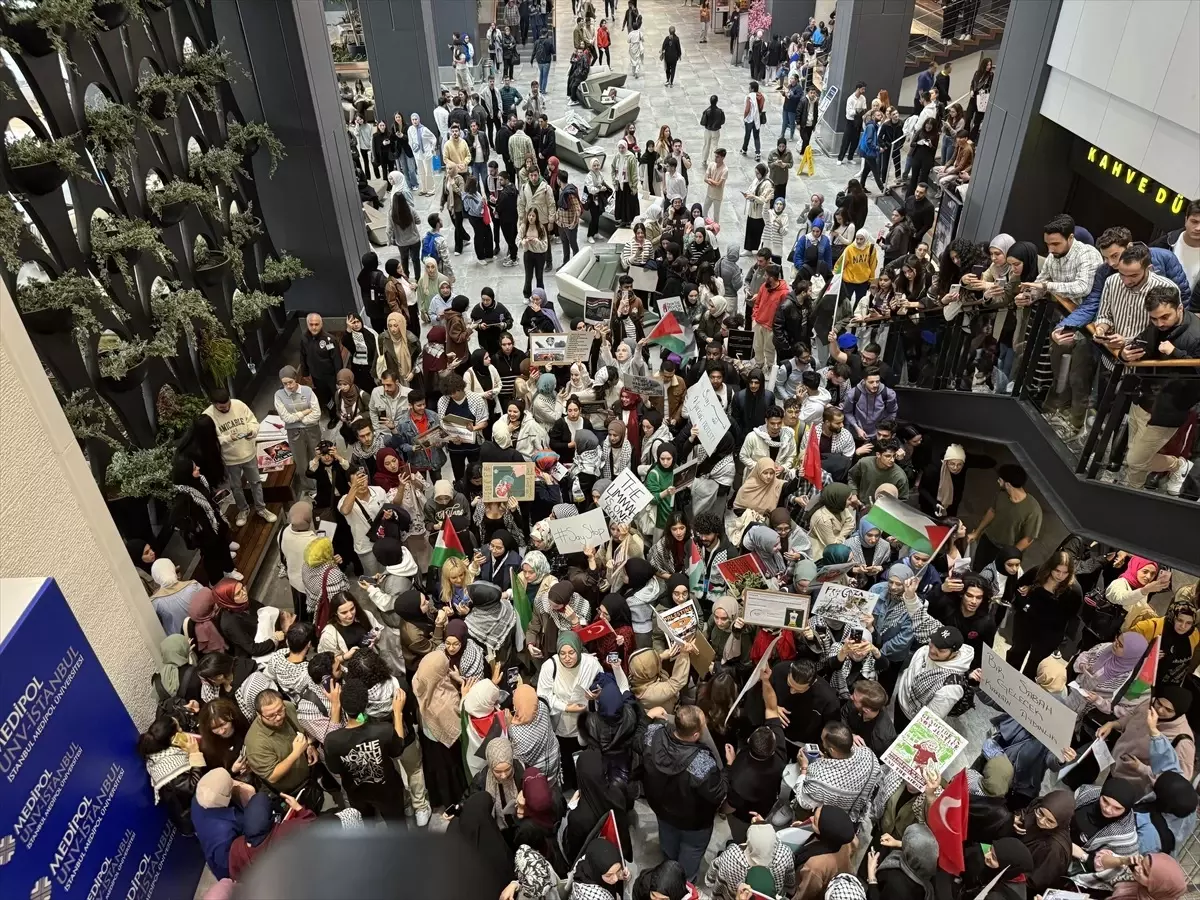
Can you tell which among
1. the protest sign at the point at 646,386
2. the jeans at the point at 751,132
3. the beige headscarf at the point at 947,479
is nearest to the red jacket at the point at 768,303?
the protest sign at the point at 646,386

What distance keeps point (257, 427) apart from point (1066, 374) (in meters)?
7.73

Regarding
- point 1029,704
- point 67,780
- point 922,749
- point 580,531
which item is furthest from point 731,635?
point 67,780

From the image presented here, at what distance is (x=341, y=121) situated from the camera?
12.9 meters

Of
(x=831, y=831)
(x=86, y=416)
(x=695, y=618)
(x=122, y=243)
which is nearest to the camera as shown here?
(x=831, y=831)

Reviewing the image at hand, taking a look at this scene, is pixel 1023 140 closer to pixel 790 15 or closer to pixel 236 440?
pixel 236 440

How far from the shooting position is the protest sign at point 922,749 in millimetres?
5105

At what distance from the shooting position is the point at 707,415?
811 cm

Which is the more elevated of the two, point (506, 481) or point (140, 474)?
point (506, 481)

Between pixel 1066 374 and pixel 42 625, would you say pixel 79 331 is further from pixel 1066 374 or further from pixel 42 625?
pixel 1066 374

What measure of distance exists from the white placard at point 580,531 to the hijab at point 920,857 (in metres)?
3.06

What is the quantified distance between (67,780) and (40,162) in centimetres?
524

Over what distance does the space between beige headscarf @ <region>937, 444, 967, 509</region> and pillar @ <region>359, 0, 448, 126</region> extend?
18109 mm

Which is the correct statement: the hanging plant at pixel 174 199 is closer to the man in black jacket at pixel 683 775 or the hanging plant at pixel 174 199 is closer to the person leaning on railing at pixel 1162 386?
the man in black jacket at pixel 683 775

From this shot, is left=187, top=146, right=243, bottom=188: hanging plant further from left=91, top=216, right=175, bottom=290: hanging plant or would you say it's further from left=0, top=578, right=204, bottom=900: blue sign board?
left=0, top=578, right=204, bottom=900: blue sign board
